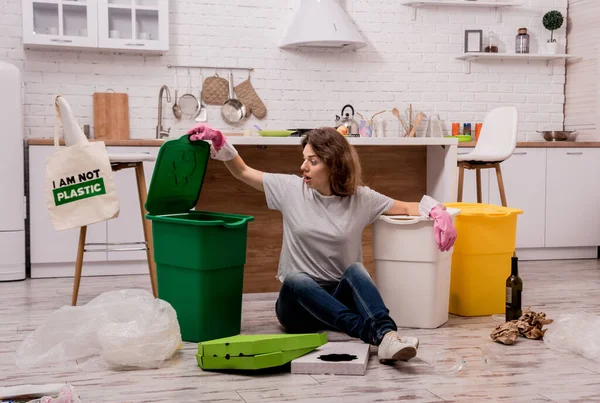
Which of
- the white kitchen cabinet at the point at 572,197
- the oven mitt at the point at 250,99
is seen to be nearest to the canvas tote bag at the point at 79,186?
the oven mitt at the point at 250,99

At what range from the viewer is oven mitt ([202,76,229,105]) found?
18.0ft

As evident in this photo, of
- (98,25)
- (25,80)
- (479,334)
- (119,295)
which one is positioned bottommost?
(479,334)

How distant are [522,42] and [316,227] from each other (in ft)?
12.1

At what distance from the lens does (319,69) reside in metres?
5.72

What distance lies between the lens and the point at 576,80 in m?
6.04

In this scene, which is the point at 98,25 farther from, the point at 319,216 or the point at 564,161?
the point at 564,161

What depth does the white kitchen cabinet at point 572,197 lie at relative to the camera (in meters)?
5.45

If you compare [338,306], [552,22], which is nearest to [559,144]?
[552,22]

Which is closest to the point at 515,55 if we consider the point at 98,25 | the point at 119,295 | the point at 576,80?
the point at 576,80

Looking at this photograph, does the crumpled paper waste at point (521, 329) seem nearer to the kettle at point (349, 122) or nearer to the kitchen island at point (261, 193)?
→ the kitchen island at point (261, 193)

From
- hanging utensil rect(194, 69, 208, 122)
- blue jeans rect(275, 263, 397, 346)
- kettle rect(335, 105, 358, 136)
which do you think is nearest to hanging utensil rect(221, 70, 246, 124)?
hanging utensil rect(194, 69, 208, 122)

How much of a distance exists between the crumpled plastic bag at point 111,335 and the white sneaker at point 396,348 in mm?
760

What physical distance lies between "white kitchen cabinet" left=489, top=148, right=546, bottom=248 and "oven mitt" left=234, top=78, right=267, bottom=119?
5.85ft

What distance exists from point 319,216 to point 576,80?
12.8 feet
